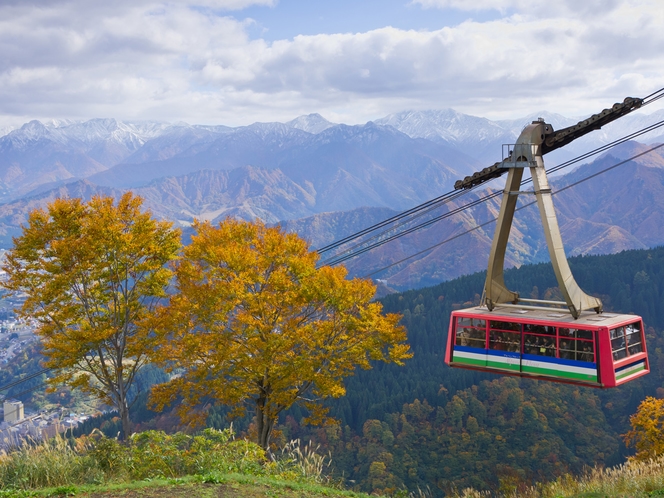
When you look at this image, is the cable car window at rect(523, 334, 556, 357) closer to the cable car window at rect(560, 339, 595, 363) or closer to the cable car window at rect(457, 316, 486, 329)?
the cable car window at rect(560, 339, 595, 363)

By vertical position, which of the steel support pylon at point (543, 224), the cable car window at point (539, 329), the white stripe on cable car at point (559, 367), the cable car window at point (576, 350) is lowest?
the white stripe on cable car at point (559, 367)

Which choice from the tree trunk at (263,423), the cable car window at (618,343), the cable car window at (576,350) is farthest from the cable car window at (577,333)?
the tree trunk at (263,423)

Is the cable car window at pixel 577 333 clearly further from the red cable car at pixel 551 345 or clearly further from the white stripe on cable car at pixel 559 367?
the white stripe on cable car at pixel 559 367

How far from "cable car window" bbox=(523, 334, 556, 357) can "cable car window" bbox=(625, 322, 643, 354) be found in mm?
2383

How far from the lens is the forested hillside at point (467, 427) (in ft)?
349

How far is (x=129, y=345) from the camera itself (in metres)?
27.6

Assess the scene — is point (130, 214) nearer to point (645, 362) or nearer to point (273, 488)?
point (273, 488)

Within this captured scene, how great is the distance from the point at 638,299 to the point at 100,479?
195636 millimetres

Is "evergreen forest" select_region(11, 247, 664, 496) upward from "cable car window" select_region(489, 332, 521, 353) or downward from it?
downward

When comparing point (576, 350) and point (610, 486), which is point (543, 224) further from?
point (610, 486)

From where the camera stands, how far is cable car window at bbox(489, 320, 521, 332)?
68.5ft

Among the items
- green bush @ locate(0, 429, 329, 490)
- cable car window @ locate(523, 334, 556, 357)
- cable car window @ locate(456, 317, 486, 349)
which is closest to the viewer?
green bush @ locate(0, 429, 329, 490)

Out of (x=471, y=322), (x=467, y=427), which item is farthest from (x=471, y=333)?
(x=467, y=427)

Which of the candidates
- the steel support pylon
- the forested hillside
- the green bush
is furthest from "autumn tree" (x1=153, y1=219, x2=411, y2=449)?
the forested hillside
